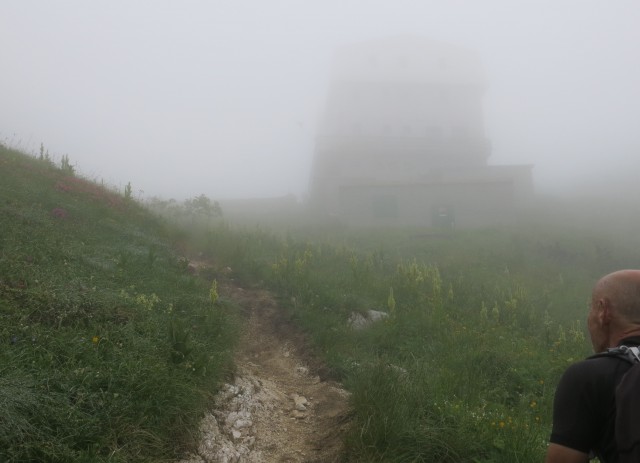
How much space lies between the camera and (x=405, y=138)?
3981 centimetres

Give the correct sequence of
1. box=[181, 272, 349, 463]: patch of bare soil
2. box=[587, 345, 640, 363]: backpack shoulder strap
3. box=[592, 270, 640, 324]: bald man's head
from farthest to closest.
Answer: box=[181, 272, 349, 463]: patch of bare soil
box=[592, 270, 640, 324]: bald man's head
box=[587, 345, 640, 363]: backpack shoulder strap

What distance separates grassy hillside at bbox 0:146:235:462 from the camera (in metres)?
3.13

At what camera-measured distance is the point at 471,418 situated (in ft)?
13.9

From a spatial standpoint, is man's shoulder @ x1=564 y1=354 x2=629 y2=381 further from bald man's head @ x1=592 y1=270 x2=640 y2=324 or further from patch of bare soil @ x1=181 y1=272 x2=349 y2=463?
patch of bare soil @ x1=181 y1=272 x2=349 y2=463

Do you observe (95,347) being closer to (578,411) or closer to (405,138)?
(578,411)

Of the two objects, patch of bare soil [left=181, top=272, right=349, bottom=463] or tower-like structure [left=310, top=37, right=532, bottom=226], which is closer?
patch of bare soil [left=181, top=272, right=349, bottom=463]

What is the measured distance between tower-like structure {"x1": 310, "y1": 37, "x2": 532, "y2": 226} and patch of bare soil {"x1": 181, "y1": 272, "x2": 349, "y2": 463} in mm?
22958

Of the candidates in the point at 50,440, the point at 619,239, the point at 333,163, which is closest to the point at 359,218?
the point at 333,163

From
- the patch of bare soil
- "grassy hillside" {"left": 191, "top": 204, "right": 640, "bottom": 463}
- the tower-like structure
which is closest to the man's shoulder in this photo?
"grassy hillside" {"left": 191, "top": 204, "right": 640, "bottom": 463}

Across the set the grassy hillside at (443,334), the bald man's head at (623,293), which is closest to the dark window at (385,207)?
the grassy hillside at (443,334)

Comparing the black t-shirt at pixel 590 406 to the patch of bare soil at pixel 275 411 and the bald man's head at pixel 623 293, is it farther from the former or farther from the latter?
the patch of bare soil at pixel 275 411

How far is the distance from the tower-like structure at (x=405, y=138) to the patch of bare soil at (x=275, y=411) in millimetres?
22958

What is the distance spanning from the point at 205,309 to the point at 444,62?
1718 inches

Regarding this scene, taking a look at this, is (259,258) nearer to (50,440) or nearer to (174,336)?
(174,336)
